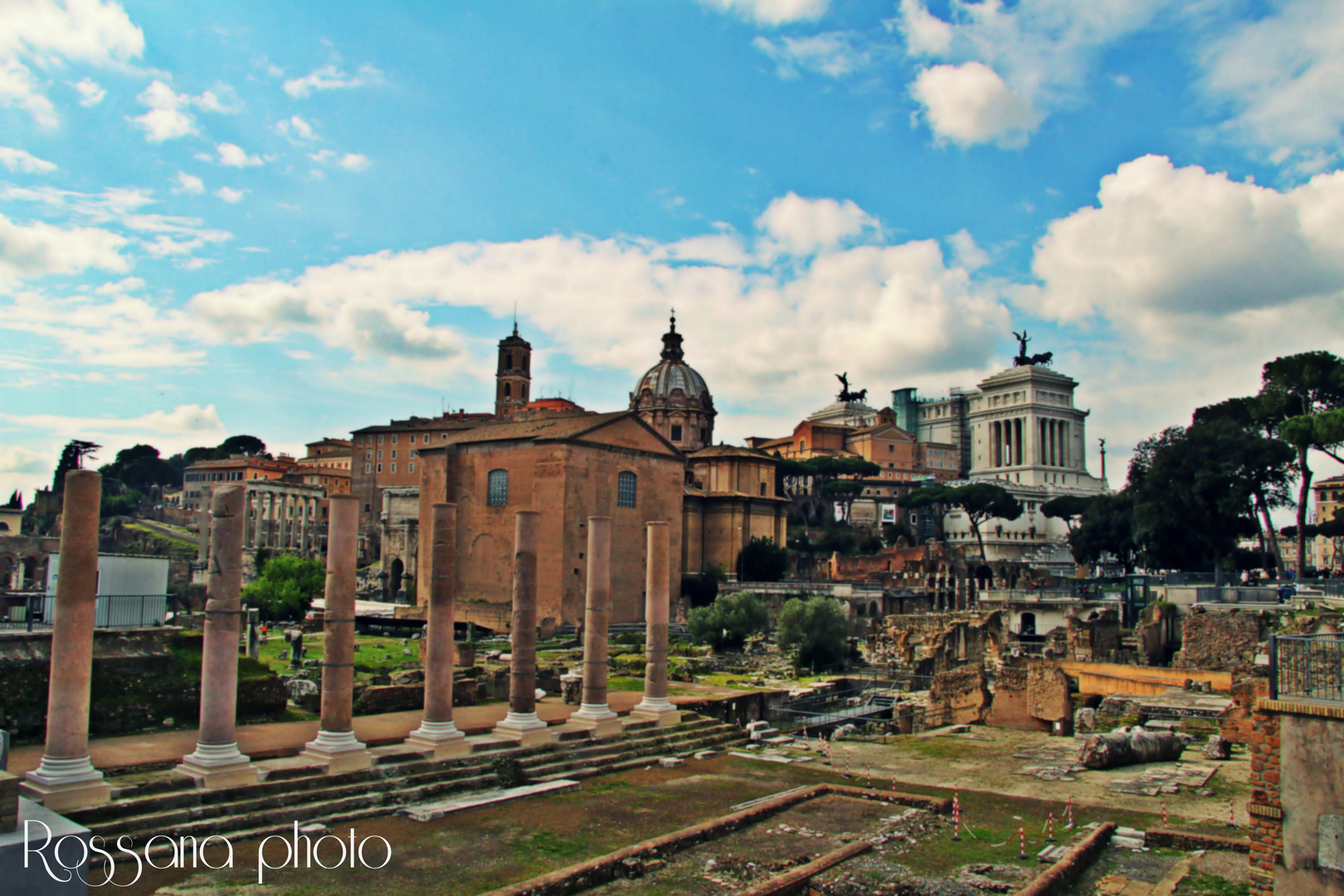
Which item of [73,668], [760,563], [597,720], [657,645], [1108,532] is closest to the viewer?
[73,668]

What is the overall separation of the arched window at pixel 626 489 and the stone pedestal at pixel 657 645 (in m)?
25.5

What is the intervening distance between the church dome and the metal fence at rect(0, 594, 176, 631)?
5446cm

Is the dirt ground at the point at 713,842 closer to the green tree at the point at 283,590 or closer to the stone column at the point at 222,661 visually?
the stone column at the point at 222,661

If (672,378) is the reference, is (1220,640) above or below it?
below

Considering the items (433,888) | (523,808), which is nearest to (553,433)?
(523,808)

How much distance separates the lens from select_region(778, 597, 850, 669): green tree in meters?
31.8

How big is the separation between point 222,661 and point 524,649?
5024mm

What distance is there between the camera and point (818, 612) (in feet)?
107

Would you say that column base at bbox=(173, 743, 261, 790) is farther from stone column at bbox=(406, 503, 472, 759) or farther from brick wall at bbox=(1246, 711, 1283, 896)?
brick wall at bbox=(1246, 711, 1283, 896)

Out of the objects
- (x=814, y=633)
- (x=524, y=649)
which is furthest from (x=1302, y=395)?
(x=524, y=649)

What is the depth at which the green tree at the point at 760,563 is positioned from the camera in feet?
167

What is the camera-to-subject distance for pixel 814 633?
32094 mm

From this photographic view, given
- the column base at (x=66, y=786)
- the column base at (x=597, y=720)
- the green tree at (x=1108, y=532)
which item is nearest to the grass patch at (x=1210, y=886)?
the column base at (x=597, y=720)

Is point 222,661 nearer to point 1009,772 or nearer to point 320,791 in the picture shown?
point 320,791
